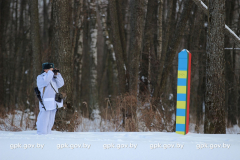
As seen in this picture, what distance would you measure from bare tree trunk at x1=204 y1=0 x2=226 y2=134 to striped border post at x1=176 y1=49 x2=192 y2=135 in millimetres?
1919

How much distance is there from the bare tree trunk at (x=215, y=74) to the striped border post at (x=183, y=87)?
192 cm

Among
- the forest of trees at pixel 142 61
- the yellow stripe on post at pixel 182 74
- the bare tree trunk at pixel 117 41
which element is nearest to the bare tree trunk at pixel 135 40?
the forest of trees at pixel 142 61

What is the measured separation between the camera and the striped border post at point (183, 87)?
653 centimetres

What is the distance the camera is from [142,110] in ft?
34.4

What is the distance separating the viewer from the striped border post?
6.53 m

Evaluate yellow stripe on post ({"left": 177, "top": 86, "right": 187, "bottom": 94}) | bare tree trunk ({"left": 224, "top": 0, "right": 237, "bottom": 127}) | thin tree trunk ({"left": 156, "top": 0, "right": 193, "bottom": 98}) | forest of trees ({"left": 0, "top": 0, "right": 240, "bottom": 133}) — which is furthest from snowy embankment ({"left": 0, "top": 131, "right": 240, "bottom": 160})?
bare tree trunk ({"left": 224, "top": 0, "right": 237, "bottom": 127})

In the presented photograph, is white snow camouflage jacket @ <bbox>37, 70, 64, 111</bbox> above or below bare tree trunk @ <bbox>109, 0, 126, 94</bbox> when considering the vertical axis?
below

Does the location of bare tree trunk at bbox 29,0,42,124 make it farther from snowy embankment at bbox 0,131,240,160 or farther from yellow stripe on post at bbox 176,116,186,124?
yellow stripe on post at bbox 176,116,186,124

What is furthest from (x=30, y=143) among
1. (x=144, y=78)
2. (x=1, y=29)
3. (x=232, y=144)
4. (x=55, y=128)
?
(x=1, y=29)

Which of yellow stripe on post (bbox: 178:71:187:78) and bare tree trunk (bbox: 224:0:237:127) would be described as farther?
bare tree trunk (bbox: 224:0:237:127)

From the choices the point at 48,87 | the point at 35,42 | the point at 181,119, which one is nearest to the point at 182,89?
the point at 181,119

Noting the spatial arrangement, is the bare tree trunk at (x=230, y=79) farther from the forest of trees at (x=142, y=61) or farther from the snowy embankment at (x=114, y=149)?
the snowy embankment at (x=114, y=149)

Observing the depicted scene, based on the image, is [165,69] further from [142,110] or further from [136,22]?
[142,110]

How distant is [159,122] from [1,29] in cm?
1209
